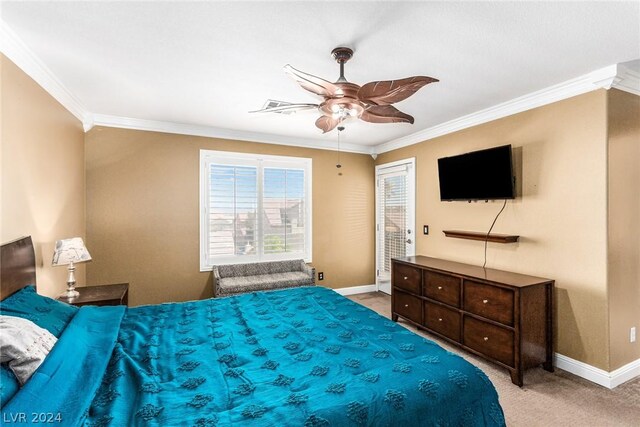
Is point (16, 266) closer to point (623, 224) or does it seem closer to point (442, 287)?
point (442, 287)

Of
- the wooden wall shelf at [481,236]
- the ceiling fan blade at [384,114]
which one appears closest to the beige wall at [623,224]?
the wooden wall shelf at [481,236]

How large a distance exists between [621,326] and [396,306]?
212 centimetres

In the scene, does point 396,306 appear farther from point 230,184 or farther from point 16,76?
point 16,76

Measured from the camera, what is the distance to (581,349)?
8.89 ft

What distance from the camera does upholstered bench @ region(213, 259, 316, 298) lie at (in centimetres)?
387

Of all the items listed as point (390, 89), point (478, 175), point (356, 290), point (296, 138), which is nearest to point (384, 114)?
point (390, 89)

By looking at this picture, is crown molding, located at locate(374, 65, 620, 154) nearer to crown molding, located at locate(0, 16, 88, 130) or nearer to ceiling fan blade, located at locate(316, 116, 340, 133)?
ceiling fan blade, located at locate(316, 116, 340, 133)

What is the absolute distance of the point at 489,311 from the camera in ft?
9.31

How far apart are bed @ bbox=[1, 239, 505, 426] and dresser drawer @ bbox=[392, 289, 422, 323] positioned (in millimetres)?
1656

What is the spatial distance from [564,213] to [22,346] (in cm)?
389

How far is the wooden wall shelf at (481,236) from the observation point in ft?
10.5

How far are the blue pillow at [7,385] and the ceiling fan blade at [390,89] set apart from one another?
2.15 metres

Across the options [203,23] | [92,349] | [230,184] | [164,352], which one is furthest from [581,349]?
[230,184]

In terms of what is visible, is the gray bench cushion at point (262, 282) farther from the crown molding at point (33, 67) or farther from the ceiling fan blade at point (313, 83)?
the ceiling fan blade at point (313, 83)
